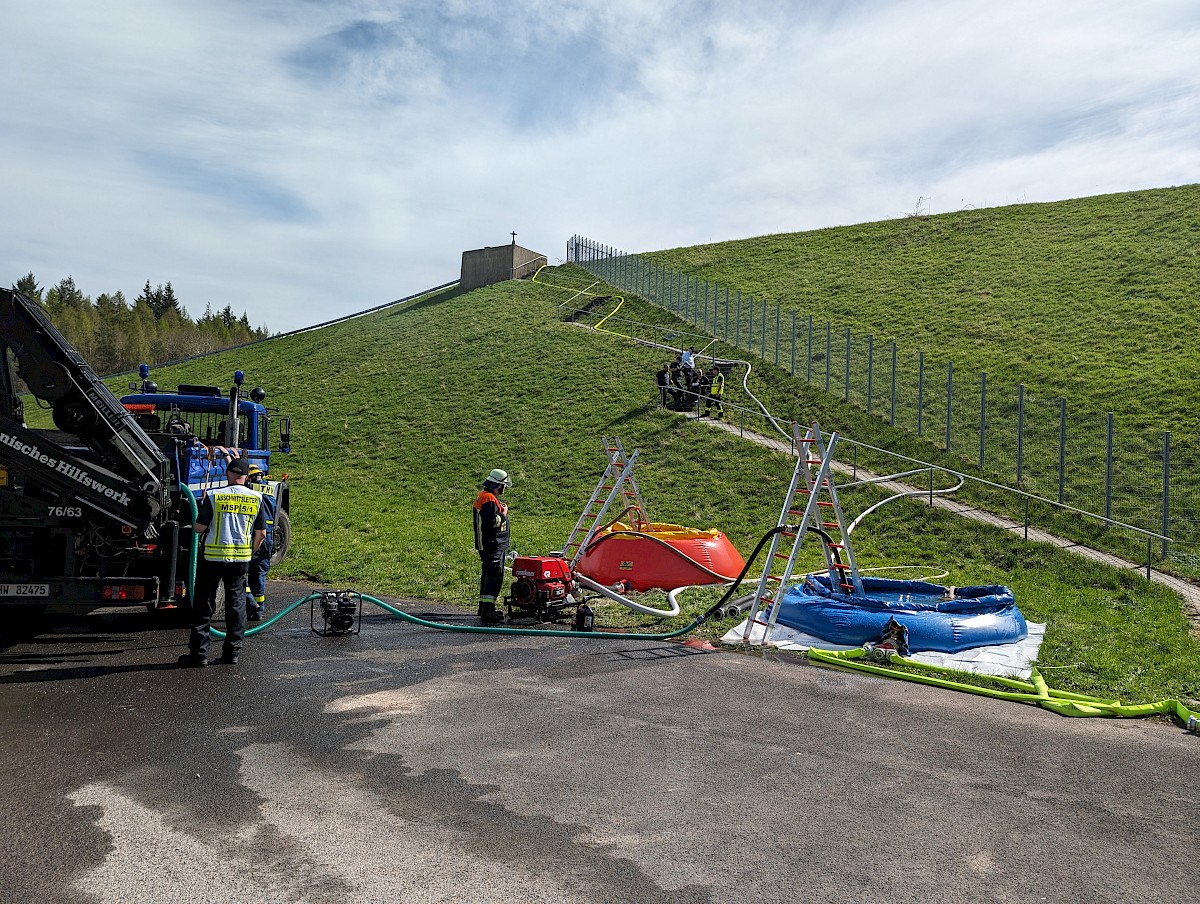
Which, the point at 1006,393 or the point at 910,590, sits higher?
the point at 1006,393

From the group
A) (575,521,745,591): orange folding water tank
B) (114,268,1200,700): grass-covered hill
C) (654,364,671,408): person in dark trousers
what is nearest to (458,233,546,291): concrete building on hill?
(114,268,1200,700): grass-covered hill

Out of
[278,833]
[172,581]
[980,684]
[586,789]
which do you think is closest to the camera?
[278,833]

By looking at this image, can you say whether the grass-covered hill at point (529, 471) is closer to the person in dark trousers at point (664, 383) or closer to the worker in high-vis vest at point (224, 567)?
the person in dark trousers at point (664, 383)

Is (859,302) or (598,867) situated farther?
(859,302)

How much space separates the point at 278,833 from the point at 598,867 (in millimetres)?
1742

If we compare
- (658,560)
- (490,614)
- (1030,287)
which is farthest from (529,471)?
(1030,287)

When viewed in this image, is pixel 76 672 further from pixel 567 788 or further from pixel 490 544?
pixel 567 788

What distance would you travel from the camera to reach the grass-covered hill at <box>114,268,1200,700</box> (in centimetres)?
1230

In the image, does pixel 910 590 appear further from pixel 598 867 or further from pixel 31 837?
pixel 31 837

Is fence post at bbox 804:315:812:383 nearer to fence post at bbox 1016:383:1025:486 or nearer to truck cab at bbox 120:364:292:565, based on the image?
fence post at bbox 1016:383:1025:486

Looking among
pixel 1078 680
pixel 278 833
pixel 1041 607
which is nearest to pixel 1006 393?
pixel 1041 607

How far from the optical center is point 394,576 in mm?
15289

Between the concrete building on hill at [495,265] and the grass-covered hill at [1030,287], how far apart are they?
9.25m

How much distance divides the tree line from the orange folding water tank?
7094 cm
